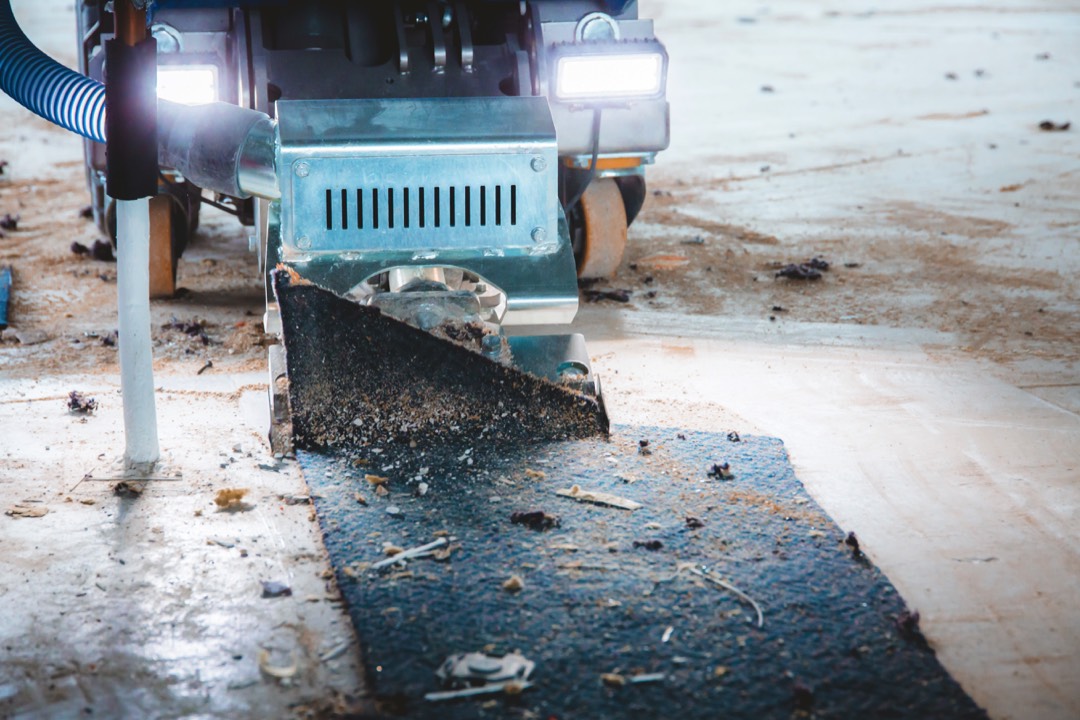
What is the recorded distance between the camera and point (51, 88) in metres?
3.56

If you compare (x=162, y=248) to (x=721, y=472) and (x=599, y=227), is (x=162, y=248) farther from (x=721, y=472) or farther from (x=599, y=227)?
(x=721, y=472)

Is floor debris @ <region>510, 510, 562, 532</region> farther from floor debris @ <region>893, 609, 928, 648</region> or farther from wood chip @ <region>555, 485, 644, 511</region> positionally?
floor debris @ <region>893, 609, 928, 648</region>

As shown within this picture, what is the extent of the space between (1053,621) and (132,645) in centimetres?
198

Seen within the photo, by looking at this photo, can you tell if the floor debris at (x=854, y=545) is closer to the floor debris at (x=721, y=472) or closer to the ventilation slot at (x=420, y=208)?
the floor debris at (x=721, y=472)

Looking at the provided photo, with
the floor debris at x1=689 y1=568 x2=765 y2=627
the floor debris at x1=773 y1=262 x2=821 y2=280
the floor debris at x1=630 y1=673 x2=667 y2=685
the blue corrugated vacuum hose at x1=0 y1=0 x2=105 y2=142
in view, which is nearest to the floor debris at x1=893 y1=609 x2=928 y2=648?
the floor debris at x1=689 y1=568 x2=765 y2=627

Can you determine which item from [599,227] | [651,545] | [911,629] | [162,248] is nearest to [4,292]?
[162,248]

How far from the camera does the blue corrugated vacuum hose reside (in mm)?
3500

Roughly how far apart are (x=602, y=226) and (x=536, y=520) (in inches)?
93.7

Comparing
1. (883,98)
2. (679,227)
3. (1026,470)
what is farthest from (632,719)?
(883,98)

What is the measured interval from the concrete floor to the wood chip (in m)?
0.53

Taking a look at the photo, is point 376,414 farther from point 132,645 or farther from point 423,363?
point 132,645

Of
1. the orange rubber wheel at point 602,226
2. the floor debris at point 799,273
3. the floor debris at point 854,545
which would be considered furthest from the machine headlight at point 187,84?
the floor debris at point 799,273

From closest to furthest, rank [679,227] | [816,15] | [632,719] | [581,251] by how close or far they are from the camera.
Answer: [632,719], [581,251], [679,227], [816,15]

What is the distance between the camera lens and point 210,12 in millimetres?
4340
